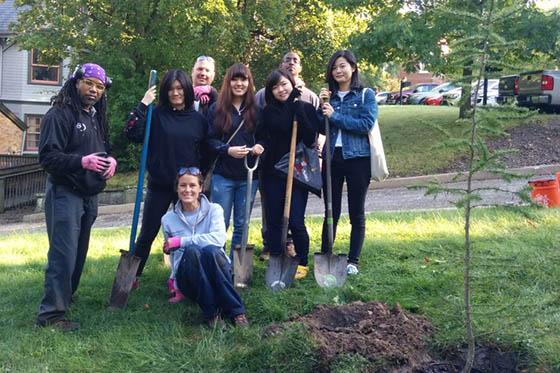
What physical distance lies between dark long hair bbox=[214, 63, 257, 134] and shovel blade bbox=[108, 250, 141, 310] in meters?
1.33

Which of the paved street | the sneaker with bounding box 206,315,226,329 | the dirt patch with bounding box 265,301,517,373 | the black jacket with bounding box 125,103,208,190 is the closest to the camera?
the dirt patch with bounding box 265,301,517,373

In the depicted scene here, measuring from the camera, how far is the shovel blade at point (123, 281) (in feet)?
16.7

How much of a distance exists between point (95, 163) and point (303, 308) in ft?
6.15

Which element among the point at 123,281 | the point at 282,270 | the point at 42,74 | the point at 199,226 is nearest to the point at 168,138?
the point at 199,226

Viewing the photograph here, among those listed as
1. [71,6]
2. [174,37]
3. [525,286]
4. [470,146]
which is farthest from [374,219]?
[71,6]

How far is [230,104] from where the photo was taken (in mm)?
5418

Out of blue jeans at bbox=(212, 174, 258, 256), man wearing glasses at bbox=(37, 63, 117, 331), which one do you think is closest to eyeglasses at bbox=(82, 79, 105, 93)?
man wearing glasses at bbox=(37, 63, 117, 331)

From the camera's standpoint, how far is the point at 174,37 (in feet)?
51.3

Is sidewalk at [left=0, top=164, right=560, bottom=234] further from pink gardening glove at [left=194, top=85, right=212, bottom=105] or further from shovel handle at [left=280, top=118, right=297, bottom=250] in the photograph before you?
pink gardening glove at [left=194, top=85, right=212, bottom=105]

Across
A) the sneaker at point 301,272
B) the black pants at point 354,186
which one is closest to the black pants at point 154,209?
the sneaker at point 301,272

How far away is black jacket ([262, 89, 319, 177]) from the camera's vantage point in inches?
213

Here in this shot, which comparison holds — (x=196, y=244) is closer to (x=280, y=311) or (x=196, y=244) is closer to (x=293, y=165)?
(x=280, y=311)

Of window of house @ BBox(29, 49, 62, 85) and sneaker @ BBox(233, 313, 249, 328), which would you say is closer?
sneaker @ BBox(233, 313, 249, 328)

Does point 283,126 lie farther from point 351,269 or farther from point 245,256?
point 351,269
